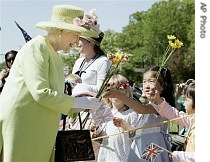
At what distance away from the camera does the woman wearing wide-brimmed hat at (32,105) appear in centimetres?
290

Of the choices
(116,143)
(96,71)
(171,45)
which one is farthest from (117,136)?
(171,45)

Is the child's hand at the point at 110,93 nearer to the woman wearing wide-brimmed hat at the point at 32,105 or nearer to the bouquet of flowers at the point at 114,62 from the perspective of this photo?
the bouquet of flowers at the point at 114,62

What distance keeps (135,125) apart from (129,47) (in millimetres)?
49390

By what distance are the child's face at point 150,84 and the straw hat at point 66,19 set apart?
983 mm

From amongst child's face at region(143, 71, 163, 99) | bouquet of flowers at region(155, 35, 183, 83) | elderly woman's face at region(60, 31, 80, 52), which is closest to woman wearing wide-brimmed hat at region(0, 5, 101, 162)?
elderly woman's face at region(60, 31, 80, 52)

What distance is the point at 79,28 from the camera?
3148mm

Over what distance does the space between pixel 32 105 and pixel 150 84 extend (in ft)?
4.61

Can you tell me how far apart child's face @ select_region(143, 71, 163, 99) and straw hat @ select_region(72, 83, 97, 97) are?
Answer: 47 centimetres

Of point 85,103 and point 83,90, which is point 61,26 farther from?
point 83,90

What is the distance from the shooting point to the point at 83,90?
388 centimetres

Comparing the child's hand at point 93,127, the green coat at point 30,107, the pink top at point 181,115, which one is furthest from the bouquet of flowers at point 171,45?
the green coat at point 30,107
